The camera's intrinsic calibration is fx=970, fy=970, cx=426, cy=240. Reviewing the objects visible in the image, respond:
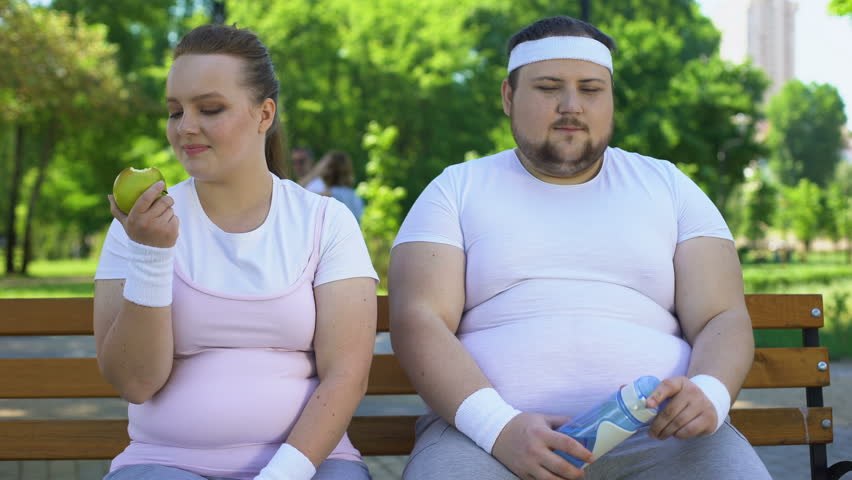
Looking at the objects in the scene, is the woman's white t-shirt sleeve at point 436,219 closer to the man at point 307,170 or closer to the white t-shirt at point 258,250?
the white t-shirt at point 258,250

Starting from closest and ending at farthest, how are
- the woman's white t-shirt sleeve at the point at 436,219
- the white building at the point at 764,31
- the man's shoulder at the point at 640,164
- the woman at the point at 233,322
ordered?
1. the woman at the point at 233,322
2. the woman's white t-shirt sleeve at the point at 436,219
3. the man's shoulder at the point at 640,164
4. the white building at the point at 764,31

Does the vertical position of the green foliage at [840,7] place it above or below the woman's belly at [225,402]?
above

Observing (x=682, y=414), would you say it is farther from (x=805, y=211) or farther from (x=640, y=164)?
(x=805, y=211)

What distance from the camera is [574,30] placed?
3086 millimetres

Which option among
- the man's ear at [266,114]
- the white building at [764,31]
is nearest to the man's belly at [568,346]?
the man's ear at [266,114]

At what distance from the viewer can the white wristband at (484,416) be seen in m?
2.62

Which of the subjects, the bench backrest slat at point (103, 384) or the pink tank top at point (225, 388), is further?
the bench backrest slat at point (103, 384)

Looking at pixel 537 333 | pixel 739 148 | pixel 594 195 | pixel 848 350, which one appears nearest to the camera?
pixel 537 333

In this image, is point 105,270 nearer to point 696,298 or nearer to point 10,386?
point 10,386

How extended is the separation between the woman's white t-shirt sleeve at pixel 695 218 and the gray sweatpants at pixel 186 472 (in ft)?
4.08

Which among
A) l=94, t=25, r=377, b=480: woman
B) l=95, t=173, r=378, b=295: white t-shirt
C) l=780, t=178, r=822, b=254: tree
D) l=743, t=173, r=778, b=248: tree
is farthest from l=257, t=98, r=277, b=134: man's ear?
l=780, t=178, r=822, b=254: tree

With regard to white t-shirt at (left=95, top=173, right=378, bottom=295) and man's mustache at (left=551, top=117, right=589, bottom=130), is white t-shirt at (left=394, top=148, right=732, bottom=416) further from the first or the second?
white t-shirt at (left=95, top=173, right=378, bottom=295)

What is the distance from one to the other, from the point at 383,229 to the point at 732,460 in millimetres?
15235

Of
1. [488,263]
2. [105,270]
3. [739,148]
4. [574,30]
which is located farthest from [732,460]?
[739,148]
